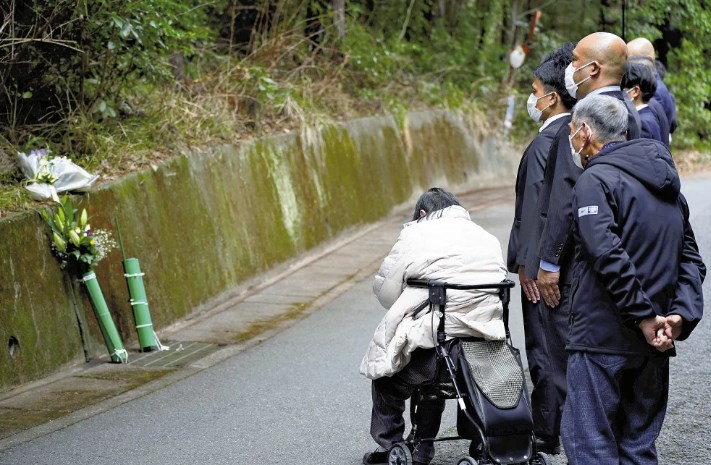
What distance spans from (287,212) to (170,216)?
259 centimetres

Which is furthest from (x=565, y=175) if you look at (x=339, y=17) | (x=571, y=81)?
(x=339, y=17)

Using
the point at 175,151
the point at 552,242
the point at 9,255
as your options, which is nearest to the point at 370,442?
the point at 552,242

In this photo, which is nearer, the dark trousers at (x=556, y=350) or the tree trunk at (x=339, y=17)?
the dark trousers at (x=556, y=350)

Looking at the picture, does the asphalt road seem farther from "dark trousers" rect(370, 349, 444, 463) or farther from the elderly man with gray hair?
the elderly man with gray hair

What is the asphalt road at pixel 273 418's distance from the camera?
19.5ft

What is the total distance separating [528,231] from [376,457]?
1409 millimetres

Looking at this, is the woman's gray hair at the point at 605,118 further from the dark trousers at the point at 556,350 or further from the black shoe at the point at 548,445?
the black shoe at the point at 548,445

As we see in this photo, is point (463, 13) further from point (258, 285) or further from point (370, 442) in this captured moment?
point (370, 442)

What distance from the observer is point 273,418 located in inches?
262

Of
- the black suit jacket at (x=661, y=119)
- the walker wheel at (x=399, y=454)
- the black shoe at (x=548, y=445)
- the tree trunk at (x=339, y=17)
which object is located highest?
the tree trunk at (x=339, y=17)

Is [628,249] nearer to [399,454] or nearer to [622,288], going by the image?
[622,288]

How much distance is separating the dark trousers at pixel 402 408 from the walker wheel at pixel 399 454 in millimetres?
61

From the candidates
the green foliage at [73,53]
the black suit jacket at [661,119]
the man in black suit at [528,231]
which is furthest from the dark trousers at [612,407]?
the green foliage at [73,53]

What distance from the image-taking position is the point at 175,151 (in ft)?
34.2
